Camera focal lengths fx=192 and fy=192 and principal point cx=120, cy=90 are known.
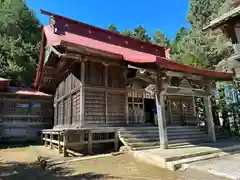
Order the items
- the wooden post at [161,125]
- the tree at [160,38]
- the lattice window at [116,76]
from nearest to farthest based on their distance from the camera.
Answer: the wooden post at [161,125] → the lattice window at [116,76] → the tree at [160,38]

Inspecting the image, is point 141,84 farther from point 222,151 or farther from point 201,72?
point 222,151

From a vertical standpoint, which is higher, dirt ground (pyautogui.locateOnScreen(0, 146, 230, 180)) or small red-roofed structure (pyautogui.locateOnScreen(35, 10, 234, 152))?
small red-roofed structure (pyautogui.locateOnScreen(35, 10, 234, 152))

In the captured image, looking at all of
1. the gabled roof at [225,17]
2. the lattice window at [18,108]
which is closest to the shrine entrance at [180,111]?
the gabled roof at [225,17]

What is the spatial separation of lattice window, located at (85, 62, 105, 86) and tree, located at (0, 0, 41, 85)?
1506cm

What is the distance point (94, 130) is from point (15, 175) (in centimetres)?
323

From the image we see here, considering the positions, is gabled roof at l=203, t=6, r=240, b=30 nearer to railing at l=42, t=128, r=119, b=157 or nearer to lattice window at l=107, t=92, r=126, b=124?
railing at l=42, t=128, r=119, b=157

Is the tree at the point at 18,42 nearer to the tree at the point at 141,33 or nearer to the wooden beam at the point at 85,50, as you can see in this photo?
the wooden beam at the point at 85,50

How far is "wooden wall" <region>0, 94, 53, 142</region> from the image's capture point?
1366cm

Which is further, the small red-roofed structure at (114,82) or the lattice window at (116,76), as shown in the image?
the lattice window at (116,76)

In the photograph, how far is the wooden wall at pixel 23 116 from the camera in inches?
538

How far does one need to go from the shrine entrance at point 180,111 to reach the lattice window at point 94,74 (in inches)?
173

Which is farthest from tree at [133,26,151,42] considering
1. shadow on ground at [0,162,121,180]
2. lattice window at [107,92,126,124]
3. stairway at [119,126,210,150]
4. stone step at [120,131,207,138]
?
shadow on ground at [0,162,121,180]

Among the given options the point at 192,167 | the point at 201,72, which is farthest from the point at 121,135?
the point at 201,72

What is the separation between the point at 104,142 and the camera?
26.4 ft
